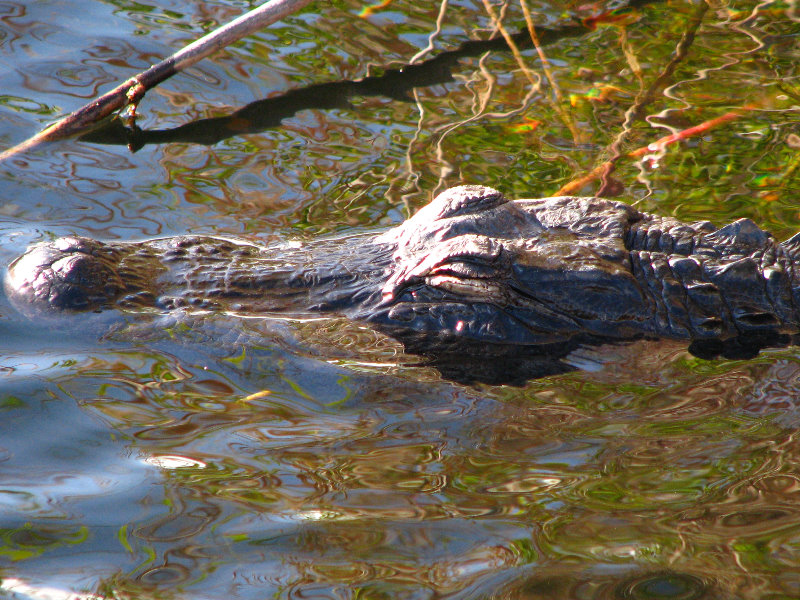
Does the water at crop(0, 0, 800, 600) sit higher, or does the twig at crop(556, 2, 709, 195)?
the twig at crop(556, 2, 709, 195)


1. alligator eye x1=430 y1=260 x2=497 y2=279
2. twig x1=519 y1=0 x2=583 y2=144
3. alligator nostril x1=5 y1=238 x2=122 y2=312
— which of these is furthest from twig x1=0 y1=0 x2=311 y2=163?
alligator eye x1=430 y1=260 x2=497 y2=279

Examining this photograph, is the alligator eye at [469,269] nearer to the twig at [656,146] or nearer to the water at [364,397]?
the water at [364,397]

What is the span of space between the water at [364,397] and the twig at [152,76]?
4.3 inches

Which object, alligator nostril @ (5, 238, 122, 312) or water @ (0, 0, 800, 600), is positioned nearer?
water @ (0, 0, 800, 600)

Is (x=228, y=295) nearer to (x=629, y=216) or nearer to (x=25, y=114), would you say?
(x=629, y=216)

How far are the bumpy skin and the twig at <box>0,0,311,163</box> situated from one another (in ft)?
5.77

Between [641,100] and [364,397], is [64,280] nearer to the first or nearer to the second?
[364,397]

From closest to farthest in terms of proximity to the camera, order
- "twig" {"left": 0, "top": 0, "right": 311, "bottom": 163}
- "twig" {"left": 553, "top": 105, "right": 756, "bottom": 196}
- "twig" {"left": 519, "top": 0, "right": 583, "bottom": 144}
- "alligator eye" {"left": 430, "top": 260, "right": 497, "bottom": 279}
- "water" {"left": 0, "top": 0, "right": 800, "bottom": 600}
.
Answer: "water" {"left": 0, "top": 0, "right": 800, "bottom": 600}, "alligator eye" {"left": 430, "top": 260, "right": 497, "bottom": 279}, "twig" {"left": 553, "top": 105, "right": 756, "bottom": 196}, "twig" {"left": 0, "top": 0, "right": 311, "bottom": 163}, "twig" {"left": 519, "top": 0, "right": 583, "bottom": 144}

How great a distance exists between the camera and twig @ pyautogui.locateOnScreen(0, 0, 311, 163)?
5.12m

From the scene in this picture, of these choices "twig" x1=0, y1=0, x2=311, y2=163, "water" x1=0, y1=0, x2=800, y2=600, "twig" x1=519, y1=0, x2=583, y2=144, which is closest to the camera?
"water" x1=0, y1=0, x2=800, y2=600

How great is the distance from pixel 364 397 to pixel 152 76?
2897 mm

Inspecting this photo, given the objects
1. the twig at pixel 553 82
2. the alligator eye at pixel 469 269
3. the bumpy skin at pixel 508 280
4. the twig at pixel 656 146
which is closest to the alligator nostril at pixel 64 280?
the bumpy skin at pixel 508 280

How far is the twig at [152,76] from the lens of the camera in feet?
16.8

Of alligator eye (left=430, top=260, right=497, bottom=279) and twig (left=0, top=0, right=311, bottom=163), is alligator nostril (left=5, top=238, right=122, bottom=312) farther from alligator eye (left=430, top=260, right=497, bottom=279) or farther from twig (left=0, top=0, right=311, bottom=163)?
twig (left=0, top=0, right=311, bottom=163)
